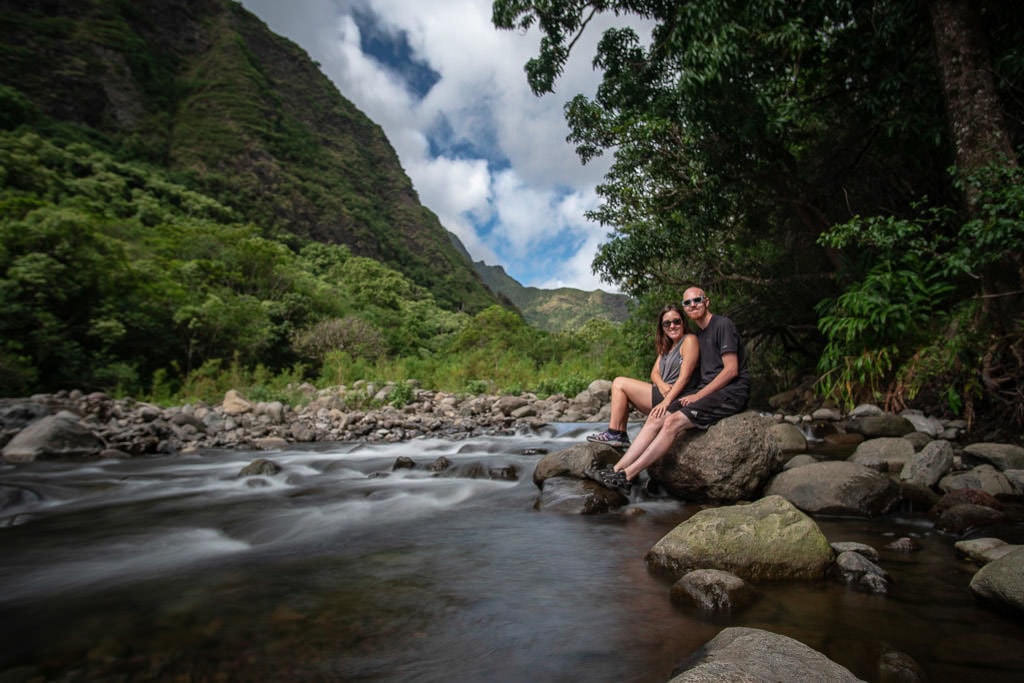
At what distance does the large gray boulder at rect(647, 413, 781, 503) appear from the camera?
14.9 feet

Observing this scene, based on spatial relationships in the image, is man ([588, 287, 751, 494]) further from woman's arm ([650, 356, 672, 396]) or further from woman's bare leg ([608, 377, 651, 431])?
woman's bare leg ([608, 377, 651, 431])

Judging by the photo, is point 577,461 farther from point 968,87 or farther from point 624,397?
point 968,87

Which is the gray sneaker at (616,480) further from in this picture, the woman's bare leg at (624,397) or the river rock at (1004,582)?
the river rock at (1004,582)

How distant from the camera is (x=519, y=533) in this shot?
13.9 ft

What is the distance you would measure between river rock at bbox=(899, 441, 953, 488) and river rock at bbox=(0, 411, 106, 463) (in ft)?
36.6

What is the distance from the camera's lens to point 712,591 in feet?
8.56

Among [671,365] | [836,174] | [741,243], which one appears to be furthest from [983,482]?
[741,243]

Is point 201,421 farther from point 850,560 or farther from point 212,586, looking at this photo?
point 850,560

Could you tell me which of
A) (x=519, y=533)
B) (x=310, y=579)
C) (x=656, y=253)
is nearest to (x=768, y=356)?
(x=656, y=253)

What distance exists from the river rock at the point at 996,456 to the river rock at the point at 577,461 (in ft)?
11.4

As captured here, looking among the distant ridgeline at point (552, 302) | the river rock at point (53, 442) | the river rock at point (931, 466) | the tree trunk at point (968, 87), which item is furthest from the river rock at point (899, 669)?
the distant ridgeline at point (552, 302)

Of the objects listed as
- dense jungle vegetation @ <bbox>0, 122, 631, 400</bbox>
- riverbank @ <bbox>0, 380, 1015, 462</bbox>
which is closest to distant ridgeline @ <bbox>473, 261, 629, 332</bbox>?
dense jungle vegetation @ <bbox>0, 122, 631, 400</bbox>

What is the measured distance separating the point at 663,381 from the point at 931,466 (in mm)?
2380

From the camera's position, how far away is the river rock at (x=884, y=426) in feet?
21.4
